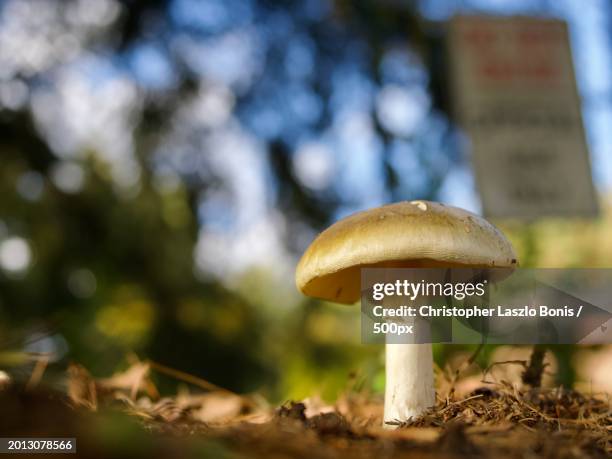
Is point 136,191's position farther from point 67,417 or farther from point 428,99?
point 67,417

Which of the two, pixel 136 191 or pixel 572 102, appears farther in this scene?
pixel 136 191

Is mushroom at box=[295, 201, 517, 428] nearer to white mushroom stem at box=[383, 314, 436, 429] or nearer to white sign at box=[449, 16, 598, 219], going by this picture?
white mushroom stem at box=[383, 314, 436, 429]

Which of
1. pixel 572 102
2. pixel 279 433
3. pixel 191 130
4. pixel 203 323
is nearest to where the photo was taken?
pixel 279 433

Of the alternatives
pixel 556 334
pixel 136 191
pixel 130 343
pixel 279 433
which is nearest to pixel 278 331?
pixel 130 343

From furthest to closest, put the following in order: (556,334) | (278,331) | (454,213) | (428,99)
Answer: (278,331) → (428,99) → (556,334) → (454,213)

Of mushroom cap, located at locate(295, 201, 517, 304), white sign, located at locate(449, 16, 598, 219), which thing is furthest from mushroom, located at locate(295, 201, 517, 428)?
white sign, located at locate(449, 16, 598, 219)

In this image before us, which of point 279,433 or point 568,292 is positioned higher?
point 568,292

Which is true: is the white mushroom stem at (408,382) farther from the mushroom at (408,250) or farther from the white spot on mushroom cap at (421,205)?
the white spot on mushroom cap at (421,205)

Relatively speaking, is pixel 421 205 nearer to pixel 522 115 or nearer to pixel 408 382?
pixel 408 382

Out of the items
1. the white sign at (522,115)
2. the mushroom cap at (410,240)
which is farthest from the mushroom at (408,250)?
the white sign at (522,115)
